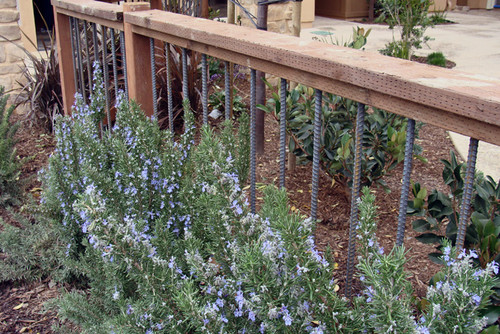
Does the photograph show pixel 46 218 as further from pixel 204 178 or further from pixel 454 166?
pixel 454 166

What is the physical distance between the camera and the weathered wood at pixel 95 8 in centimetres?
331

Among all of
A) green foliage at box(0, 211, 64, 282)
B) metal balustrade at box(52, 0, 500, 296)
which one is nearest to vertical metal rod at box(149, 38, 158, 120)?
metal balustrade at box(52, 0, 500, 296)

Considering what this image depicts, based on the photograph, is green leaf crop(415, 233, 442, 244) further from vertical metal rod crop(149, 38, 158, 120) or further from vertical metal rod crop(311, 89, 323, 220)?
vertical metal rod crop(149, 38, 158, 120)

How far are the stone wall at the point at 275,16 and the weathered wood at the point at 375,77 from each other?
3.96 meters

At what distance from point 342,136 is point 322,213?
579 mm

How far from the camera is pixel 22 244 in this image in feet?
9.70

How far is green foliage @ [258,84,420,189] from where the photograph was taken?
303 centimetres

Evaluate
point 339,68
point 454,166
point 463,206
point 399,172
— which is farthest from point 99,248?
point 399,172

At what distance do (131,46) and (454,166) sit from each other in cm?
200

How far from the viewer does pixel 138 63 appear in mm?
3275

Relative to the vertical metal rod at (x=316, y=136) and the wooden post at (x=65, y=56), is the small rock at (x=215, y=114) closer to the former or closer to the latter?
the wooden post at (x=65, y=56)

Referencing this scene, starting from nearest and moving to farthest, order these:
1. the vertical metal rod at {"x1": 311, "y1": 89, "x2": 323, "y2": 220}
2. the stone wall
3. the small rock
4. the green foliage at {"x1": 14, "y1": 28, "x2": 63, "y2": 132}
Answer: the vertical metal rod at {"x1": 311, "y1": 89, "x2": 323, "y2": 220}
the small rock
the green foliage at {"x1": 14, "y1": 28, "x2": 63, "y2": 132}
the stone wall

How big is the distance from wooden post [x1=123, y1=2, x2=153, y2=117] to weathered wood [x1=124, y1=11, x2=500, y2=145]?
0.71m

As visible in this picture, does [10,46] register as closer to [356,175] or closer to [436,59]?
[356,175]
